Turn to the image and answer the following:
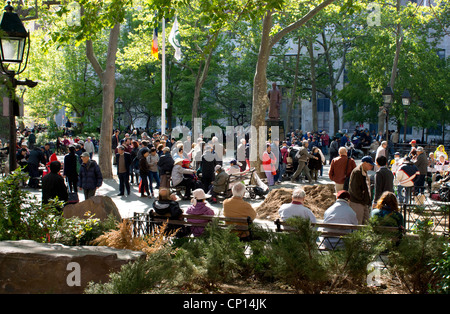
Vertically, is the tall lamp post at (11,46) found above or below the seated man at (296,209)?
above

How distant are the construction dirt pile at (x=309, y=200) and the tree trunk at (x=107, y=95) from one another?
9.69 m

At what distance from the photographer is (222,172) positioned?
53.7ft

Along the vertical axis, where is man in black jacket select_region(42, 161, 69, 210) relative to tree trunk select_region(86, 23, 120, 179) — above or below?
below

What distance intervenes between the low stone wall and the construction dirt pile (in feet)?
24.4

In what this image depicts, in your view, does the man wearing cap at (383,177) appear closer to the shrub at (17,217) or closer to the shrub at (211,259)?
the shrub at (211,259)

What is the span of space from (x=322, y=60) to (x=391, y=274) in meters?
48.9

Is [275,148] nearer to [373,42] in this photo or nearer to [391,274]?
[391,274]

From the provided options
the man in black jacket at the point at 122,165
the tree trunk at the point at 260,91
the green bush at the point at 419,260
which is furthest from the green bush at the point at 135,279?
the tree trunk at the point at 260,91

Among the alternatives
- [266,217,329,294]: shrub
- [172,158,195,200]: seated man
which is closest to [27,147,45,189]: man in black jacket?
[172,158,195,200]: seated man

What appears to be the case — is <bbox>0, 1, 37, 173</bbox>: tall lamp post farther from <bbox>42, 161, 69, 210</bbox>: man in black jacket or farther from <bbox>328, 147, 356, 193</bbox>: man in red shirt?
<bbox>328, 147, 356, 193</bbox>: man in red shirt

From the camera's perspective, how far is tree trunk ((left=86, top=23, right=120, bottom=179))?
21625 mm

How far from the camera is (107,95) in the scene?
21844 mm

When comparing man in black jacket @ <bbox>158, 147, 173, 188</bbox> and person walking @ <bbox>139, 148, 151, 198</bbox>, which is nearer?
person walking @ <bbox>139, 148, 151, 198</bbox>

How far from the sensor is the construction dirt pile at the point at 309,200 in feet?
45.1
